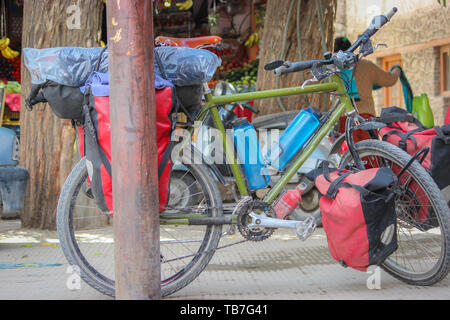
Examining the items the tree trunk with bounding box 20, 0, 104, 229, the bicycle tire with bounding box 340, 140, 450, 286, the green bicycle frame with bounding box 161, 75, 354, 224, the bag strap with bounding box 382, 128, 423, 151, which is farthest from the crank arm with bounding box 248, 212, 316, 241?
the tree trunk with bounding box 20, 0, 104, 229

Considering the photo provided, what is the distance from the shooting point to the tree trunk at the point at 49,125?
18.2 ft

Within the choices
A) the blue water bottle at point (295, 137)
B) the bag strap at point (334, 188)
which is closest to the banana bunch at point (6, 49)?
the blue water bottle at point (295, 137)

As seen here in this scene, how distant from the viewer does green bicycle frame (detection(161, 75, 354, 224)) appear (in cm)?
329

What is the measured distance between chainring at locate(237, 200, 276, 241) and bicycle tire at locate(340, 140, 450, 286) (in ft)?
1.99

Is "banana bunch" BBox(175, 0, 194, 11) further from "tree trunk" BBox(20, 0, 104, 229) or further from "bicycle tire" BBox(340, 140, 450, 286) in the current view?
"bicycle tire" BBox(340, 140, 450, 286)

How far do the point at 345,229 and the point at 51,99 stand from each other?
1.71 metres

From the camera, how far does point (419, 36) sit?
39.1 ft

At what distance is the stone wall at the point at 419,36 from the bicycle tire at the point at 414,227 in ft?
28.4

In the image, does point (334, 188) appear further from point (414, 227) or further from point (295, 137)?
point (414, 227)

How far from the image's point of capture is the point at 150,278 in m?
2.40

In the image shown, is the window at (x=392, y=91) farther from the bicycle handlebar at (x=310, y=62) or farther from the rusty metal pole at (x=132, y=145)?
the rusty metal pole at (x=132, y=145)

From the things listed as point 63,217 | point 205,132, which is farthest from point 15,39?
point 63,217

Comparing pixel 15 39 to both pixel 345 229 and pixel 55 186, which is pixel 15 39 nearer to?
pixel 55 186
